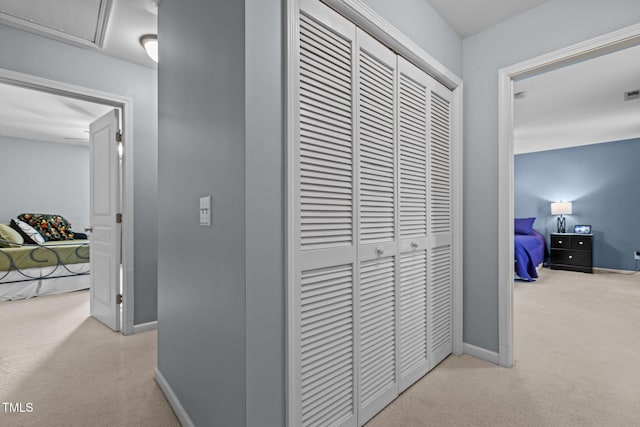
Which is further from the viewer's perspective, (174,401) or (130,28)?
(130,28)

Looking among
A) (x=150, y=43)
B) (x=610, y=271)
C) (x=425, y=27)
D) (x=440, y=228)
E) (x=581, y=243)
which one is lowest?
(x=610, y=271)

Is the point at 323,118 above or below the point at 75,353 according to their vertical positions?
above

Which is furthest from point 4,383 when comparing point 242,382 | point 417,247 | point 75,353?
point 417,247

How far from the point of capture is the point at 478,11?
2150 millimetres

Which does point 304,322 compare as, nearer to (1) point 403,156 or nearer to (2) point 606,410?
(1) point 403,156

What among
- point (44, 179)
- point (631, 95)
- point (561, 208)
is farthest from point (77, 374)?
point (561, 208)

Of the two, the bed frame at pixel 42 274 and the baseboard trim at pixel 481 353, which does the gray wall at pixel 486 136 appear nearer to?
the baseboard trim at pixel 481 353

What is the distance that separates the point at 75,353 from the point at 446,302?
2.86m

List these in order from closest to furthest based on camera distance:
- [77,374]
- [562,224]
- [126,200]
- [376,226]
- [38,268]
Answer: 1. [376,226]
2. [77,374]
3. [126,200]
4. [38,268]
5. [562,224]

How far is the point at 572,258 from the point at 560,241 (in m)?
0.36

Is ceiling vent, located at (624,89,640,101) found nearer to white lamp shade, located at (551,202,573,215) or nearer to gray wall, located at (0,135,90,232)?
white lamp shade, located at (551,202,573,215)

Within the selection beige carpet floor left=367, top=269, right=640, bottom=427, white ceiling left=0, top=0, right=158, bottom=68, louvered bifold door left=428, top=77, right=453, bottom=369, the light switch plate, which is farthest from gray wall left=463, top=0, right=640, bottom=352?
white ceiling left=0, top=0, right=158, bottom=68

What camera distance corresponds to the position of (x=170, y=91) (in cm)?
177

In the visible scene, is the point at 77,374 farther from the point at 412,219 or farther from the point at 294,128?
the point at 412,219
